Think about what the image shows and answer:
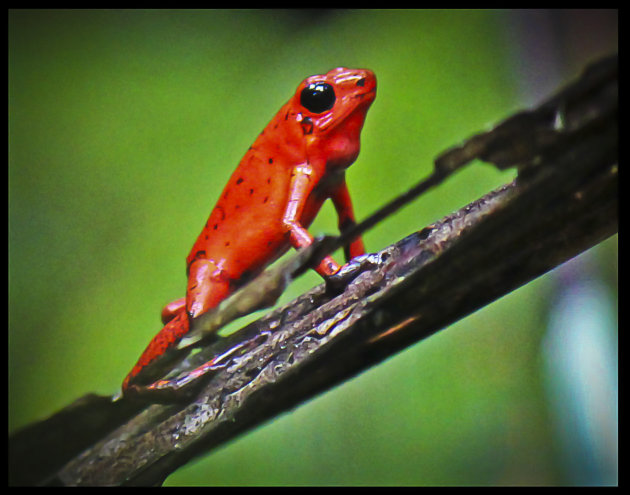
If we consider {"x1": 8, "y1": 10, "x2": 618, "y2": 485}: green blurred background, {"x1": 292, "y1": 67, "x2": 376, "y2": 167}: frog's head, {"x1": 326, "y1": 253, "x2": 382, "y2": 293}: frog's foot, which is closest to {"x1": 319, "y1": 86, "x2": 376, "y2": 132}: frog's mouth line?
{"x1": 292, "y1": 67, "x2": 376, "y2": 167}: frog's head

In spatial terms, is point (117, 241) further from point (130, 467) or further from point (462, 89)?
point (462, 89)

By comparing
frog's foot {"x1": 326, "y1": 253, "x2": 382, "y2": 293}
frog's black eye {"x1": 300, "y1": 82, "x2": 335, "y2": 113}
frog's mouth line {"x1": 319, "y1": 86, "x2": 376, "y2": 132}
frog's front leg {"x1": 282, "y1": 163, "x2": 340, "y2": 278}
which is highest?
frog's black eye {"x1": 300, "y1": 82, "x2": 335, "y2": 113}

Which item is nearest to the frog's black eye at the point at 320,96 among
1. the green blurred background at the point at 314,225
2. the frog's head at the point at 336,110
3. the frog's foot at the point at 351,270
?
the frog's head at the point at 336,110

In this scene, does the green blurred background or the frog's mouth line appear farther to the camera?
the green blurred background

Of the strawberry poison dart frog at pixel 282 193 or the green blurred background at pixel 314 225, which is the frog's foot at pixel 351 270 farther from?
the green blurred background at pixel 314 225

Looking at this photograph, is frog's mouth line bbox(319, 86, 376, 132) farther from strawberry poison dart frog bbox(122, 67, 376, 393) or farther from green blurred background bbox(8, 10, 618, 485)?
green blurred background bbox(8, 10, 618, 485)
